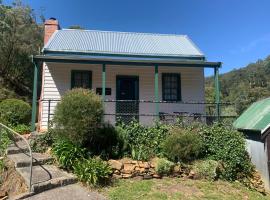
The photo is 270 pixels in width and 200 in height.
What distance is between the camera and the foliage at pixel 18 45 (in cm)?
2784

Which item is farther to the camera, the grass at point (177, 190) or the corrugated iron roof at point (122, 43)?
the corrugated iron roof at point (122, 43)

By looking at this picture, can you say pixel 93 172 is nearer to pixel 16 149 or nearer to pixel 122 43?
pixel 16 149

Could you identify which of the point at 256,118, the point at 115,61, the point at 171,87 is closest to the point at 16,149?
the point at 115,61

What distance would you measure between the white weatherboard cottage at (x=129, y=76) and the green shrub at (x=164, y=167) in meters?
4.71

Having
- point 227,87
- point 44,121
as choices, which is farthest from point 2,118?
point 227,87

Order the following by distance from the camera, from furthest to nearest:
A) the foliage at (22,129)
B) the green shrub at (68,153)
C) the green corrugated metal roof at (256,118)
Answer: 1. the foliage at (22,129)
2. the green corrugated metal roof at (256,118)
3. the green shrub at (68,153)

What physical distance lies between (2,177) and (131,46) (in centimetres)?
1060

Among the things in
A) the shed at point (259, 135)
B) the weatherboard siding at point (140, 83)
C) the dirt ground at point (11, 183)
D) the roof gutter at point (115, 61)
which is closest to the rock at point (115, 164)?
the dirt ground at point (11, 183)

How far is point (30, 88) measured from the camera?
100ft

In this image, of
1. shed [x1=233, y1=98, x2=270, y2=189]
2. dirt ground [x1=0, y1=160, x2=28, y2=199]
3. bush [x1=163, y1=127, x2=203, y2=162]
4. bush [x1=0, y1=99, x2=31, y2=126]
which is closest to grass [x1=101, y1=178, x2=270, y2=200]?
bush [x1=163, y1=127, x2=203, y2=162]

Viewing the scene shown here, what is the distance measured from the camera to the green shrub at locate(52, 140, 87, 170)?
913 centimetres

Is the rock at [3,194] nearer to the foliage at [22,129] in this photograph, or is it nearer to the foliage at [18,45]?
the foliage at [22,129]

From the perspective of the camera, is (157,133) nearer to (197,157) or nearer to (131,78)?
(197,157)

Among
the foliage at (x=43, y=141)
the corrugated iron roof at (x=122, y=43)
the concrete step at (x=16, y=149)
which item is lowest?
the concrete step at (x=16, y=149)
